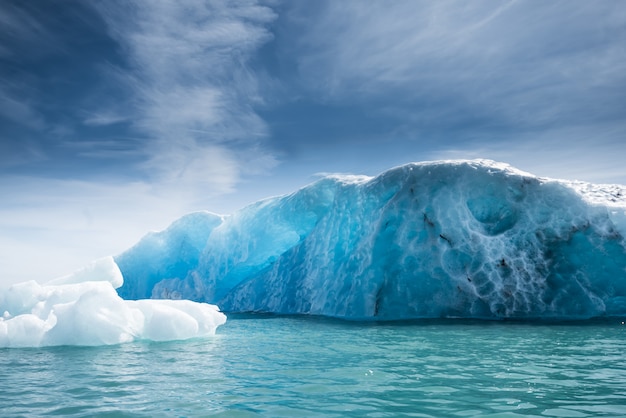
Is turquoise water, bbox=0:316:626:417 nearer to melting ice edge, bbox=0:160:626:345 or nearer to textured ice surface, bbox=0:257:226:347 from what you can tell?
textured ice surface, bbox=0:257:226:347

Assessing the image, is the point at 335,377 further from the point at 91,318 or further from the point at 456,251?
the point at 456,251

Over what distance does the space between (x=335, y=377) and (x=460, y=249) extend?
584 inches

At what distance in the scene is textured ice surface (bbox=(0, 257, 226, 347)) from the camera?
14.3 metres

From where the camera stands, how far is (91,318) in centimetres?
1423

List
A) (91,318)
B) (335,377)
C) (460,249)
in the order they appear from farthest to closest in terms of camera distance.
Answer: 1. (460,249)
2. (91,318)
3. (335,377)

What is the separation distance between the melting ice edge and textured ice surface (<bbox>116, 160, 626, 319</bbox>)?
0.05m

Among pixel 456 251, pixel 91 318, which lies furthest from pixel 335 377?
pixel 456 251

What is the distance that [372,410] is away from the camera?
6.46 m

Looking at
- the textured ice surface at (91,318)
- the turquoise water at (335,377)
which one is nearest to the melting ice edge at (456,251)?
the textured ice surface at (91,318)

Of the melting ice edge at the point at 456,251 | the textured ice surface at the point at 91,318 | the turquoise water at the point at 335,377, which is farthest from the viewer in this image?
the melting ice edge at the point at 456,251

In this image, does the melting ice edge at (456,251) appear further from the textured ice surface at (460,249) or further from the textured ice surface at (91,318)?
the textured ice surface at (91,318)

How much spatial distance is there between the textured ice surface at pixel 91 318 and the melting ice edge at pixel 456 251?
0.18m

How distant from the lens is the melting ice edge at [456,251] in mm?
20453

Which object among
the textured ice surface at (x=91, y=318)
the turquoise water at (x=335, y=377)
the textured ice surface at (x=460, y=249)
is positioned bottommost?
the turquoise water at (x=335, y=377)
